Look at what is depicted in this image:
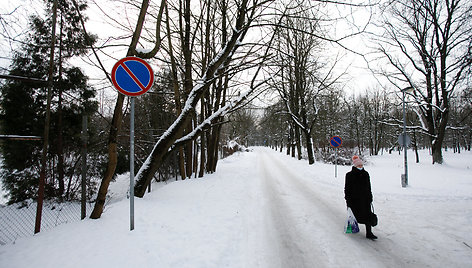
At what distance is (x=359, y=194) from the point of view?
4090 mm

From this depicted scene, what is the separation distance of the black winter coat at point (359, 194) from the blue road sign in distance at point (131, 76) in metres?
4.33

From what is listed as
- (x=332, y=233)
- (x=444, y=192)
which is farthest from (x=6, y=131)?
(x=444, y=192)

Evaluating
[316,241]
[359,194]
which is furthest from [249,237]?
[359,194]

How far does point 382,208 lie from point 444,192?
3.59 meters

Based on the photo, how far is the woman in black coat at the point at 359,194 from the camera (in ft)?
13.1

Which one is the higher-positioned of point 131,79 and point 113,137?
point 131,79

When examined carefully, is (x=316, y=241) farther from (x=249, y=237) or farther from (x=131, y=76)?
(x=131, y=76)

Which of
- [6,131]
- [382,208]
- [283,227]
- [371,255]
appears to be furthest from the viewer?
[6,131]

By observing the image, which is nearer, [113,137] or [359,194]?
[359,194]

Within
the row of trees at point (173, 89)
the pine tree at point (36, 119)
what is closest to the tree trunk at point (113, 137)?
the row of trees at point (173, 89)

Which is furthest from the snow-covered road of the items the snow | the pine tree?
the pine tree

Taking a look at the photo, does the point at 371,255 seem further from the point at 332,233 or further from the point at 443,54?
the point at 443,54

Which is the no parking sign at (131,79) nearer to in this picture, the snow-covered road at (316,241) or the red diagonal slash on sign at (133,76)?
the red diagonal slash on sign at (133,76)

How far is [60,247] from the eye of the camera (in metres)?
3.09
